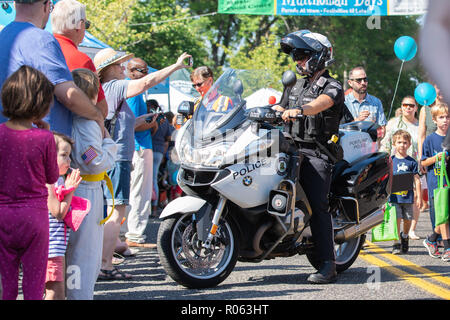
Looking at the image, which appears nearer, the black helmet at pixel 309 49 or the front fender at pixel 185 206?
the front fender at pixel 185 206

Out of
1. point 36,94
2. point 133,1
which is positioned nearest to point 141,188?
point 36,94

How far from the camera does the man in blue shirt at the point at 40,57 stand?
160 inches

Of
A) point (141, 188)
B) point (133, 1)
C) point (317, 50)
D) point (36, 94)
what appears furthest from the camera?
point (133, 1)

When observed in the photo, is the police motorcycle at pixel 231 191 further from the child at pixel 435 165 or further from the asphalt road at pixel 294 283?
the child at pixel 435 165

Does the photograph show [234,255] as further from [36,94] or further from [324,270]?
[36,94]

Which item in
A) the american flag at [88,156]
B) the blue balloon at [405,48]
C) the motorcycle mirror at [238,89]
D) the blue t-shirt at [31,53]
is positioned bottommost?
the american flag at [88,156]

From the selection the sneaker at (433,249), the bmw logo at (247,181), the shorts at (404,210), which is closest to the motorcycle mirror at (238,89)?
the bmw logo at (247,181)

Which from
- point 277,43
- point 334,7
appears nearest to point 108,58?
point 334,7

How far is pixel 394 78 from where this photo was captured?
1556 inches

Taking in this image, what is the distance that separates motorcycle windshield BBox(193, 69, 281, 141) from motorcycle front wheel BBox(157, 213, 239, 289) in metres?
0.71

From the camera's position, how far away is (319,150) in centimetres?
605

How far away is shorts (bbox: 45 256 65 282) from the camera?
400cm

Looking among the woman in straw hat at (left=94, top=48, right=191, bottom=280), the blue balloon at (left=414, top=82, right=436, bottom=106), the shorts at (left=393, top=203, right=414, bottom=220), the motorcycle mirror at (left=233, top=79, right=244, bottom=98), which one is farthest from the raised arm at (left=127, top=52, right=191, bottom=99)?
the blue balloon at (left=414, top=82, right=436, bottom=106)

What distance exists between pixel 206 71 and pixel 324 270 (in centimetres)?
280
